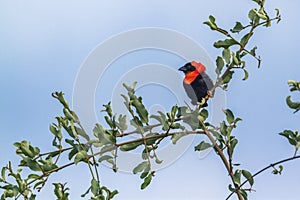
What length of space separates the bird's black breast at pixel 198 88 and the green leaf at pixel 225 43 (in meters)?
0.49

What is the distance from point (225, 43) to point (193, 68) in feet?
2.27

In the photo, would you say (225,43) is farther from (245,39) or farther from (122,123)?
(122,123)

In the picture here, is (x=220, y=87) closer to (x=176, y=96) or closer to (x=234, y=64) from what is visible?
(x=234, y=64)

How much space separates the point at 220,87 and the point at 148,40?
1.28 ft

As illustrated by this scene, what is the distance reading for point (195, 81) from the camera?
2.52 m

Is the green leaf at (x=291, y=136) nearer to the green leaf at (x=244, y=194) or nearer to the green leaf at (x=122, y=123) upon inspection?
the green leaf at (x=244, y=194)

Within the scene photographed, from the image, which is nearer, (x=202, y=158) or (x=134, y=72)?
(x=202, y=158)

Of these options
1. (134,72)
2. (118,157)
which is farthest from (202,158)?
(134,72)

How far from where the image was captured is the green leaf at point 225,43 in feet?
6.09

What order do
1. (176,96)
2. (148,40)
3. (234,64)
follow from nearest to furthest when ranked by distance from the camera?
(234,64) < (148,40) < (176,96)

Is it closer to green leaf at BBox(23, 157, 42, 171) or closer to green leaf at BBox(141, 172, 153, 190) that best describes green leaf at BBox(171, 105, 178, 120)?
green leaf at BBox(141, 172, 153, 190)

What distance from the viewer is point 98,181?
179 cm

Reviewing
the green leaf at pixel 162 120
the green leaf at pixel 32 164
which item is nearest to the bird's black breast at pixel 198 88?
the green leaf at pixel 162 120

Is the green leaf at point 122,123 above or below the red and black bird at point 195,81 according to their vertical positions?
below
